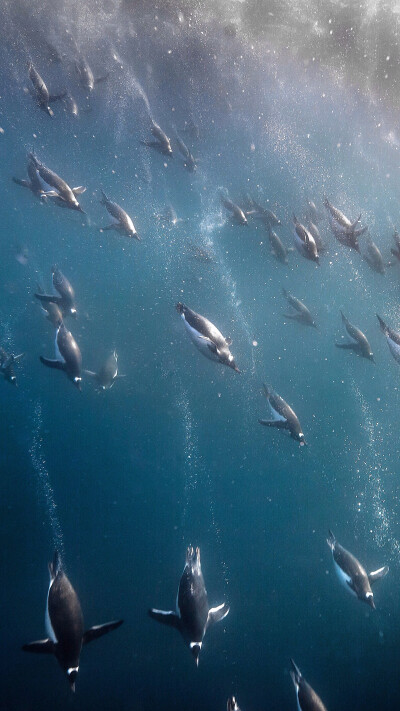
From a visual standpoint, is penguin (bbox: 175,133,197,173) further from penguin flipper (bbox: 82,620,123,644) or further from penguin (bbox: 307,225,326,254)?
penguin flipper (bbox: 82,620,123,644)

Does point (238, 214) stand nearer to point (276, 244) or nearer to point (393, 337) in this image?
point (276, 244)

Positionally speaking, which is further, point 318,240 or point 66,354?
point 318,240

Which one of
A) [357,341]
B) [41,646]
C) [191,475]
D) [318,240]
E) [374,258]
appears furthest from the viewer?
[191,475]

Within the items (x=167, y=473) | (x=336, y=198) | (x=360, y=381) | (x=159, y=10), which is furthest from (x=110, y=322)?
(x=360, y=381)

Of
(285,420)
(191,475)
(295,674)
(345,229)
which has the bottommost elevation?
(191,475)

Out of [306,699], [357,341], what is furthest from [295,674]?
[357,341]

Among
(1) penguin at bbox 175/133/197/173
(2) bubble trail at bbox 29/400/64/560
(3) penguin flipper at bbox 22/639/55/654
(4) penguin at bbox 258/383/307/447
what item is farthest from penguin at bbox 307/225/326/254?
(2) bubble trail at bbox 29/400/64/560
